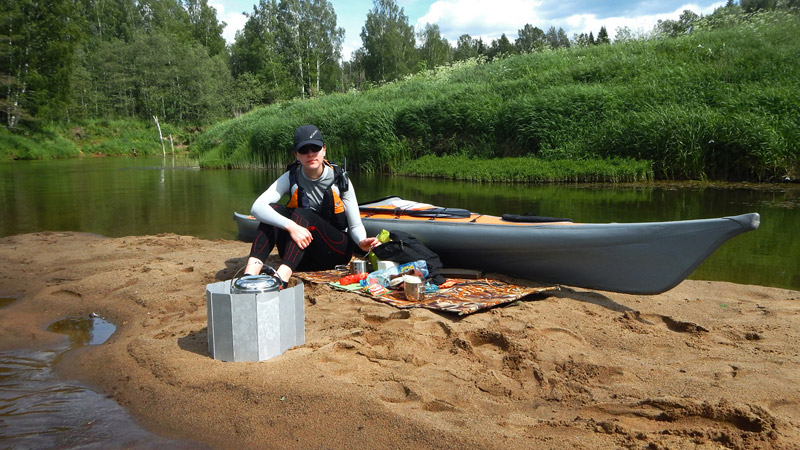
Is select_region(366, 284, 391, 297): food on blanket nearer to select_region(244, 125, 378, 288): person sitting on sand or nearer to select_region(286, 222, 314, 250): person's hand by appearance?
select_region(244, 125, 378, 288): person sitting on sand

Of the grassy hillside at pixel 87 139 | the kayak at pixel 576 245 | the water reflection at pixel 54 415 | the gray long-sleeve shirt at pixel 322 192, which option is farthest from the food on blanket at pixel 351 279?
the grassy hillside at pixel 87 139

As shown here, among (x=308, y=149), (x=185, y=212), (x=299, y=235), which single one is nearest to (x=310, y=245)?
(x=299, y=235)

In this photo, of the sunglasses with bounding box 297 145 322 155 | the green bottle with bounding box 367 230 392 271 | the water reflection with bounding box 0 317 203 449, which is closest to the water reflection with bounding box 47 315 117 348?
→ the water reflection with bounding box 0 317 203 449

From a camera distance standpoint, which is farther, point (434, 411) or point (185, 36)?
point (185, 36)

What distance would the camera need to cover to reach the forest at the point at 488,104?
1233 centimetres

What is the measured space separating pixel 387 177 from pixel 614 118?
5829 mm

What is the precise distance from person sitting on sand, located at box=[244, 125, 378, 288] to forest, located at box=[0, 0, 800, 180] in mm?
9439

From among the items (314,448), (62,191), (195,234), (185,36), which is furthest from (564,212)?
(185,36)

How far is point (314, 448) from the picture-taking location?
223 cm

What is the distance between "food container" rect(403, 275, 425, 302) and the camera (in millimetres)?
3865

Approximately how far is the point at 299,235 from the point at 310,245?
0.57 metres

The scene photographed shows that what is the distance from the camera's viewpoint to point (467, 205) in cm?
979

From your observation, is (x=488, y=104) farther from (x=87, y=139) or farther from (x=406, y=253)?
(x=87, y=139)

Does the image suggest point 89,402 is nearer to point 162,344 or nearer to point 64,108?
point 162,344
